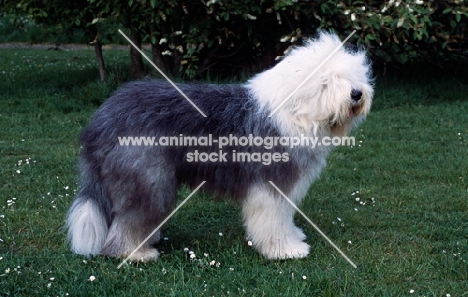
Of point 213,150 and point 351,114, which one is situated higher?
point 351,114

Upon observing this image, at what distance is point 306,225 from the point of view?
15.7 feet

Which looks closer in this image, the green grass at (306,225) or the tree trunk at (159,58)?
the green grass at (306,225)

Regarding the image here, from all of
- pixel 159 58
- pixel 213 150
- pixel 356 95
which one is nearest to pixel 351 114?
pixel 356 95

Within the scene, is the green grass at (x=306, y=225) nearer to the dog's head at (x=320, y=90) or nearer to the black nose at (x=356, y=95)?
the dog's head at (x=320, y=90)

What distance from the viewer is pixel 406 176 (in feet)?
18.8

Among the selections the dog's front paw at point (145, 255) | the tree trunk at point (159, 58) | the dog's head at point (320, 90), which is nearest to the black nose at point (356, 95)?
the dog's head at point (320, 90)

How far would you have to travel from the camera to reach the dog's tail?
13.1ft

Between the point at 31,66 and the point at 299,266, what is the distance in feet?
26.2

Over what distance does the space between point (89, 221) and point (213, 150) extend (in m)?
0.81

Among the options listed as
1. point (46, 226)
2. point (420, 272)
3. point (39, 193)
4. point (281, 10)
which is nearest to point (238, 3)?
point (281, 10)

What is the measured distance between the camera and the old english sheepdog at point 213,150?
390cm

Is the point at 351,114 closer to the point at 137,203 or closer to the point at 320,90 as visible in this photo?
the point at 320,90

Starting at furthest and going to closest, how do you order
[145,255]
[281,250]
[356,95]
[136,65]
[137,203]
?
1. [136,65]
2. [281,250]
3. [145,255]
4. [137,203]
5. [356,95]

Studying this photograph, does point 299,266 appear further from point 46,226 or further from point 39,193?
point 39,193
